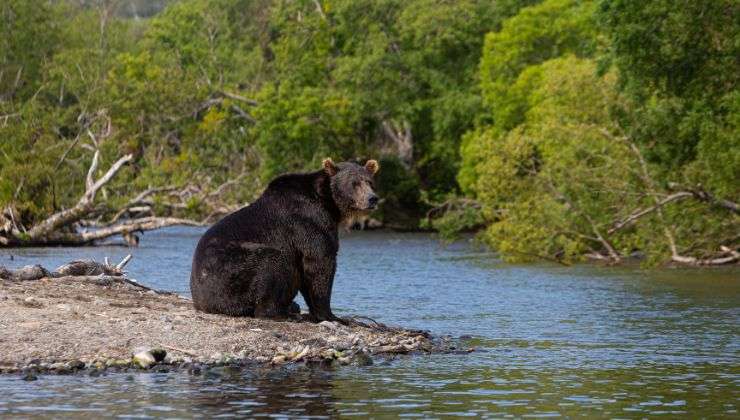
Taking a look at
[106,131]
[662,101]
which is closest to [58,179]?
[106,131]

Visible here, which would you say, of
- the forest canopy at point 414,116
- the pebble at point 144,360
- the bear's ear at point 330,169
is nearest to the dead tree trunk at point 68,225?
the forest canopy at point 414,116

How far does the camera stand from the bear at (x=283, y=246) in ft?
60.9

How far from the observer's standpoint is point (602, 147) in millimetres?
41938

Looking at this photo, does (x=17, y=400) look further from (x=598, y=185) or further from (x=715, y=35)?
(x=598, y=185)

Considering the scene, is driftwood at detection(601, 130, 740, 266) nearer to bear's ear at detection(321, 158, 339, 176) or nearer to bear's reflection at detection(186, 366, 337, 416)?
bear's ear at detection(321, 158, 339, 176)

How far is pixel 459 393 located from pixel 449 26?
59351 millimetres

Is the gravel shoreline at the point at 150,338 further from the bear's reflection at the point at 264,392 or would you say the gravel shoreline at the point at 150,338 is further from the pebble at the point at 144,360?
the bear's reflection at the point at 264,392

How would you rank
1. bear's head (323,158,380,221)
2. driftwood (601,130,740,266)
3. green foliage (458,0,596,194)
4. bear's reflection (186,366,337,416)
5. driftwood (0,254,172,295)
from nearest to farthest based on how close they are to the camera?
bear's reflection (186,366,337,416)
bear's head (323,158,380,221)
driftwood (0,254,172,295)
driftwood (601,130,740,266)
green foliage (458,0,596,194)

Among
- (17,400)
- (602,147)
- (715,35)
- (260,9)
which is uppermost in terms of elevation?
(260,9)

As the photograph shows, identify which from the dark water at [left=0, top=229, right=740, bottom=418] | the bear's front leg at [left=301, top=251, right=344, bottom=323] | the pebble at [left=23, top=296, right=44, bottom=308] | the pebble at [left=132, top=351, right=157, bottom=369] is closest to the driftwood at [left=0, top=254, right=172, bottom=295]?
the pebble at [left=23, top=296, right=44, bottom=308]

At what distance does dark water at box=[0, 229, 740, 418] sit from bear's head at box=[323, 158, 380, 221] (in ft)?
7.34

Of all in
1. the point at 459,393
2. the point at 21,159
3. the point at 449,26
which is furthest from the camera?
the point at 449,26

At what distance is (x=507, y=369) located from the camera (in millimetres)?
18219

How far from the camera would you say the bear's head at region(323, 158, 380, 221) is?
19250 mm
